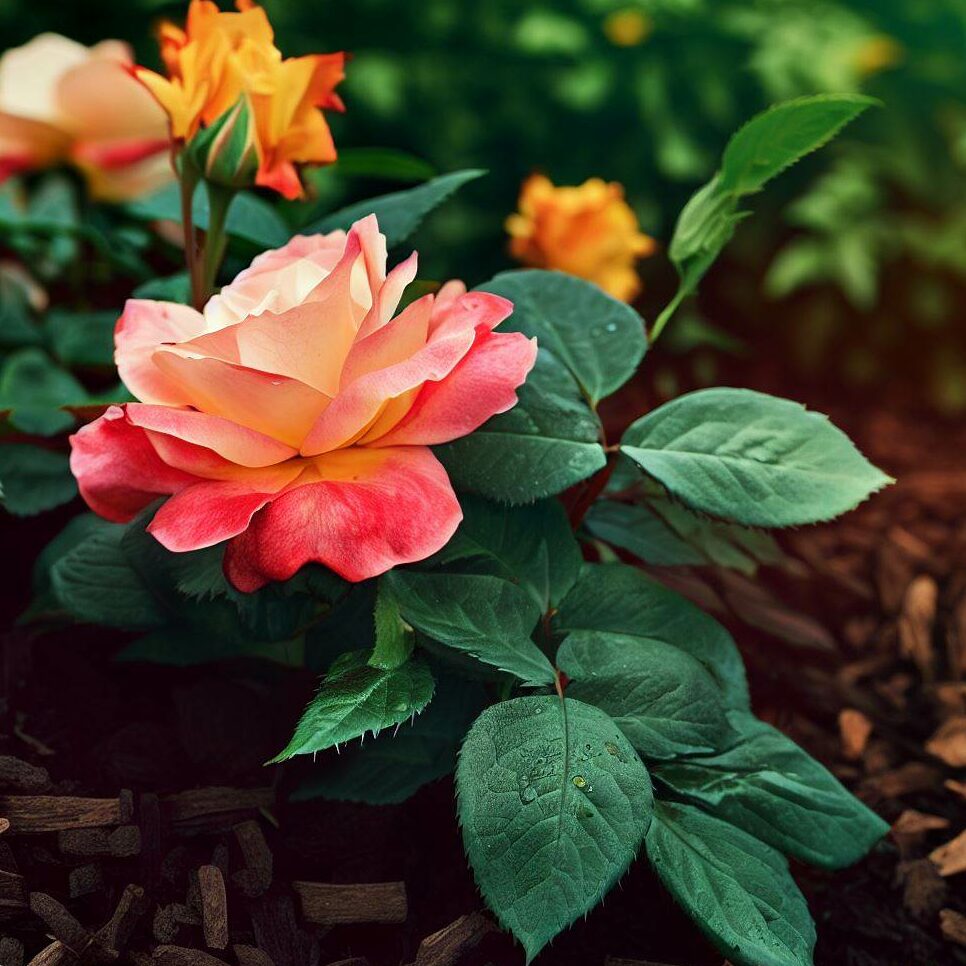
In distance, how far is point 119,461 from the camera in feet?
2.13

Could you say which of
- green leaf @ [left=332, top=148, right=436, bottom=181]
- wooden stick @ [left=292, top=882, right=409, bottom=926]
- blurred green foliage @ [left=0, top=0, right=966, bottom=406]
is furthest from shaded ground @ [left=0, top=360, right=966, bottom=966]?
blurred green foliage @ [left=0, top=0, right=966, bottom=406]

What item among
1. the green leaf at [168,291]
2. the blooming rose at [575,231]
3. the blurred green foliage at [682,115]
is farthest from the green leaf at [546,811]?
the blurred green foliage at [682,115]

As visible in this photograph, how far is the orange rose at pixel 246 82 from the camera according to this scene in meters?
0.74

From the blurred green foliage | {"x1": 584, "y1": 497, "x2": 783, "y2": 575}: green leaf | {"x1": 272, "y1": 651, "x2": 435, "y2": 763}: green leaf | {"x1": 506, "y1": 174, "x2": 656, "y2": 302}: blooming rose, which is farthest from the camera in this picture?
the blurred green foliage

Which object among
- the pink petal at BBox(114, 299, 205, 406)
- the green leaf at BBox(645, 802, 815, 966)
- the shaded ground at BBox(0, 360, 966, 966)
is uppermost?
the pink petal at BBox(114, 299, 205, 406)

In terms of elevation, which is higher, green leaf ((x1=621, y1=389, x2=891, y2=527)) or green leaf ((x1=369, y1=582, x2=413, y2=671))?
green leaf ((x1=621, y1=389, x2=891, y2=527))

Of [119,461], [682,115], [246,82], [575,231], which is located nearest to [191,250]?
[246,82]

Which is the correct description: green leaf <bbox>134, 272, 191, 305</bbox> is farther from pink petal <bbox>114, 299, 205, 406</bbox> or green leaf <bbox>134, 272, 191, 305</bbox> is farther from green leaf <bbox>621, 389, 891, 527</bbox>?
green leaf <bbox>621, 389, 891, 527</bbox>

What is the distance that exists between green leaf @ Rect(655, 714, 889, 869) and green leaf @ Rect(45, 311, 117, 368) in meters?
0.71

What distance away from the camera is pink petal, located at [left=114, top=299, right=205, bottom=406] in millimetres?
657

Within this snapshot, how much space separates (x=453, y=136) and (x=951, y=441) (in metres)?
1.21

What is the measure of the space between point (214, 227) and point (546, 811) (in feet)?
1.66

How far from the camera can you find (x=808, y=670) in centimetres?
116

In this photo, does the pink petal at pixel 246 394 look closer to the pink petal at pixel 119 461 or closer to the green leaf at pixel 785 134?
the pink petal at pixel 119 461
